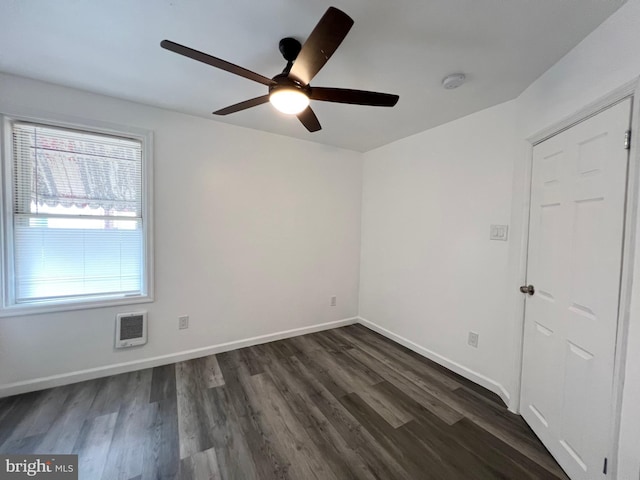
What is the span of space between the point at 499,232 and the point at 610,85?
1.14 meters

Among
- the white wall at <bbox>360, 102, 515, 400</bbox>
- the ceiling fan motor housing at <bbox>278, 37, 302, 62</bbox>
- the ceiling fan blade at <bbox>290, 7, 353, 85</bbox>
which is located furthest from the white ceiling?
the white wall at <bbox>360, 102, 515, 400</bbox>

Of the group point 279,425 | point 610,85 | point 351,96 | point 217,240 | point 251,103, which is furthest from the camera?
point 217,240

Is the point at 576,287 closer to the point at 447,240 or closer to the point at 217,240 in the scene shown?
the point at 447,240

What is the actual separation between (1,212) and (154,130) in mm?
1289

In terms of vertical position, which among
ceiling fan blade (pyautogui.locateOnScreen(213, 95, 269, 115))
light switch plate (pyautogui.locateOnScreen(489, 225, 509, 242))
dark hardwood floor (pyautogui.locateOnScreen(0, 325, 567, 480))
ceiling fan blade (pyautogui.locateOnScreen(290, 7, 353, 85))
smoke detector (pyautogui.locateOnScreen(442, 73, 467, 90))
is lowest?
dark hardwood floor (pyautogui.locateOnScreen(0, 325, 567, 480))

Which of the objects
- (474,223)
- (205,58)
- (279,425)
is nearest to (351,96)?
(205,58)

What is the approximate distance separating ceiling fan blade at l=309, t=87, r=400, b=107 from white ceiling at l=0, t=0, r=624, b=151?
0.99 feet

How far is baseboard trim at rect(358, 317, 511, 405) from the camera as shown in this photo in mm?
2107

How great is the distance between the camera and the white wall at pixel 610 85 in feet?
3.50

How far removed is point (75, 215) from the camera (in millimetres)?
2158

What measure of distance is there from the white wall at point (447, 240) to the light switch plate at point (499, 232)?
0.15 ft

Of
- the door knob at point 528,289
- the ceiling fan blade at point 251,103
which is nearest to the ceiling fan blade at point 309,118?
the ceiling fan blade at point 251,103

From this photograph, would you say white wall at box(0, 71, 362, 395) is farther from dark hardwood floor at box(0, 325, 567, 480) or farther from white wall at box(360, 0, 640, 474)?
white wall at box(360, 0, 640, 474)

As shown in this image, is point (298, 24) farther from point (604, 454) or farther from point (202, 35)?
point (604, 454)
